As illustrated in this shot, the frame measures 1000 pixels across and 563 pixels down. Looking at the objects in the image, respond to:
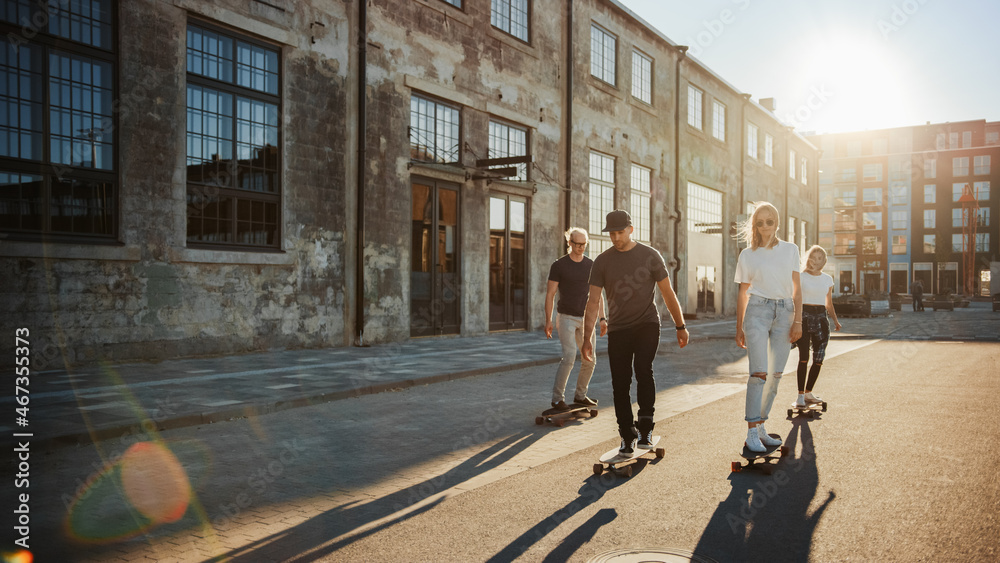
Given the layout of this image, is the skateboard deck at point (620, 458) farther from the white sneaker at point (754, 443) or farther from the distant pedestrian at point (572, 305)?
the distant pedestrian at point (572, 305)

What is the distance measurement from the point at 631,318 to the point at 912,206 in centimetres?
8250

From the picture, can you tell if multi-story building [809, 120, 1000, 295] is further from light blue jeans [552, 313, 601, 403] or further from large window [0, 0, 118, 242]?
large window [0, 0, 118, 242]

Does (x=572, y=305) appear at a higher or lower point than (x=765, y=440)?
higher

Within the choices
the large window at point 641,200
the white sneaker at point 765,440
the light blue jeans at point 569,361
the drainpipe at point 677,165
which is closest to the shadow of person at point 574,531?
the white sneaker at point 765,440

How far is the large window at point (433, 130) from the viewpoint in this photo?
15742 mm

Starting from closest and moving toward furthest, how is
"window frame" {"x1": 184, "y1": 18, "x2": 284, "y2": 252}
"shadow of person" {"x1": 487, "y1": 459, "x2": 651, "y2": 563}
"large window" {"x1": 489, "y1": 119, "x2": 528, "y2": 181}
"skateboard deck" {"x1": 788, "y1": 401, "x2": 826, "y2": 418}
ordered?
"shadow of person" {"x1": 487, "y1": 459, "x2": 651, "y2": 563} → "skateboard deck" {"x1": 788, "y1": 401, "x2": 826, "y2": 418} → "window frame" {"x1": 184, "y1": 18, "x2": 284, "y2": 252} → "large window" {"x1": 489, "y1": 119, "x2": 528, "y2": 181}

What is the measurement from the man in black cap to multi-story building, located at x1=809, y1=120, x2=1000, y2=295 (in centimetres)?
7460

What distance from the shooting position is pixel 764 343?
5.57m

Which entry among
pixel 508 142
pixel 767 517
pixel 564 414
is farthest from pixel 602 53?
pixel 767 517

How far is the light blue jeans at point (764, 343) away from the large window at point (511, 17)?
14.3 m

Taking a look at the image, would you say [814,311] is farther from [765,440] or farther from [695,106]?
[695,106]

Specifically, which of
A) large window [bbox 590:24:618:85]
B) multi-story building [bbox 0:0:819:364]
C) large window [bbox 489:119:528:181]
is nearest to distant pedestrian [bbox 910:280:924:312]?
multi-story building [bbox 0:0:819:364]

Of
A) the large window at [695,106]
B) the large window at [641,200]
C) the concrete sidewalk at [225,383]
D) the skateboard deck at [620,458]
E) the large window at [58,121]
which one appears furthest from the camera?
the large window at [695,106]

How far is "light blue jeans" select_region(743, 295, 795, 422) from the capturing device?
18.1 feet
